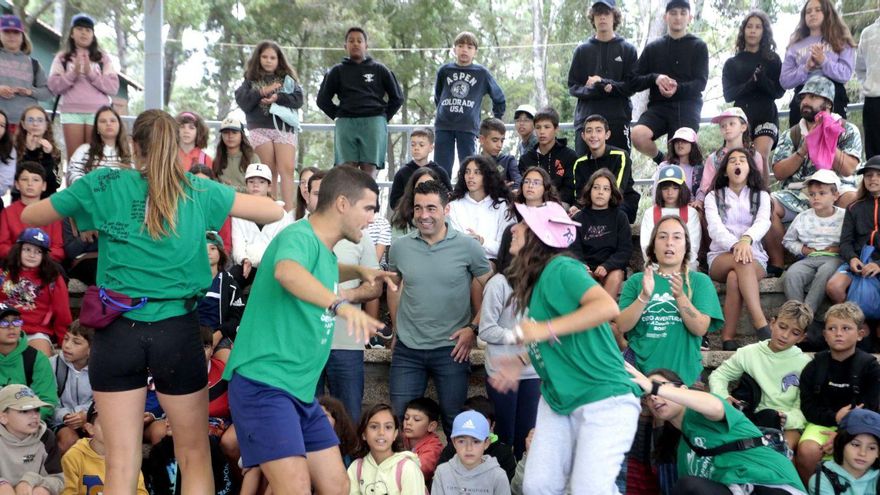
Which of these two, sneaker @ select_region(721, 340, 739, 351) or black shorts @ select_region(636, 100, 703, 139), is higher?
black shorts @ select_region(636, 100, 703, 139)

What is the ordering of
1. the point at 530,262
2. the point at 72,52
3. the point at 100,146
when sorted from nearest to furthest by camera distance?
1. the point at 530,262
2. the point at 100,146
3. the point at 72,52

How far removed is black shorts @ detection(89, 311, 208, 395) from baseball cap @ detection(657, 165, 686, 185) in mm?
4823

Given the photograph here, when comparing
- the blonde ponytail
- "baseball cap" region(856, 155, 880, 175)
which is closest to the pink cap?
the blonde ponytail

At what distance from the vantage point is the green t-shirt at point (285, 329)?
14.4 feet

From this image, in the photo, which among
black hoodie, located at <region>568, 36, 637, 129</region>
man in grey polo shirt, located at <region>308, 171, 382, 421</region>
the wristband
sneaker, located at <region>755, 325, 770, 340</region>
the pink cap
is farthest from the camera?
black hoodie, located at <region>568, 36, 637, 129</region>

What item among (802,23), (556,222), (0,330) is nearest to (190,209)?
(556,222)

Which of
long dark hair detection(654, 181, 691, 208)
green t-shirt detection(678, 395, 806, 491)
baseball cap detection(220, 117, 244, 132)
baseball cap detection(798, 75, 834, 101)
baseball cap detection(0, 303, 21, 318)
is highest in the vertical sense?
baseball cap detection(798, 75, 834, 101)

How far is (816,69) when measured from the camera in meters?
9.13

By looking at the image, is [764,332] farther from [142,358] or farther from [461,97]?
[142,358]

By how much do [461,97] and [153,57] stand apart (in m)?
3.11

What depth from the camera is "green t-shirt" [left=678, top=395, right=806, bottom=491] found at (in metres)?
5.61

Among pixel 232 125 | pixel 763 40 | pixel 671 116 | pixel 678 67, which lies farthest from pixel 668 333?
pixel 232 125

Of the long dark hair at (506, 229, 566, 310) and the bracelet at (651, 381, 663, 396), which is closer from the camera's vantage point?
the long dark hair at (506, 229, 566, 310)

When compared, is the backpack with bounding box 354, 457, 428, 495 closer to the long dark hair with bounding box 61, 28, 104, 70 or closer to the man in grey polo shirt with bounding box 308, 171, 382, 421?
the man in grey polo shirt with bounding box 308, 171, 382, 421
